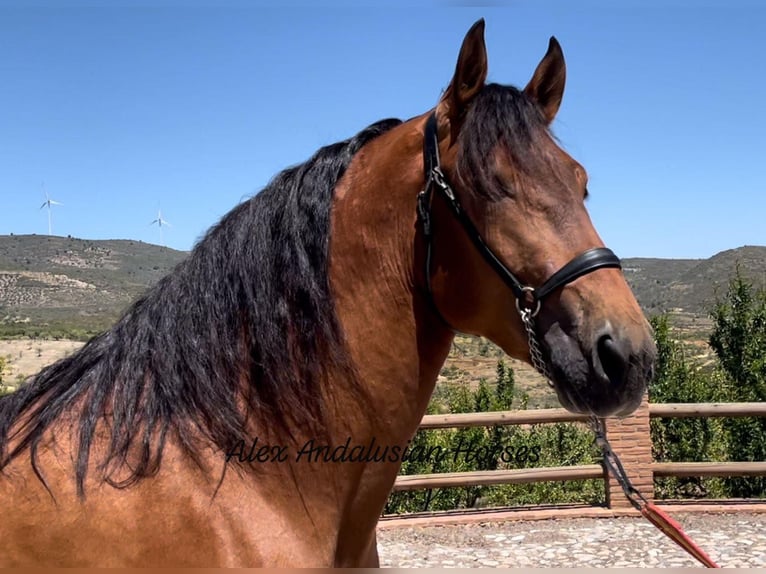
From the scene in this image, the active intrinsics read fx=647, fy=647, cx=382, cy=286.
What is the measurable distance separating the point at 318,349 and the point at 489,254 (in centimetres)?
60

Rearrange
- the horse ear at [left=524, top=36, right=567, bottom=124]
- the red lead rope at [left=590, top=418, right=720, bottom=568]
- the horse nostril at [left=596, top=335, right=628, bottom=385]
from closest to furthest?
the horse nostril at [left=596, top=335, right=628, bottom=385], the horse ear at [left=524, top=36, right=567, bottom=124], the red lead rope at [left=590, top=418, right=720, bottom=568]

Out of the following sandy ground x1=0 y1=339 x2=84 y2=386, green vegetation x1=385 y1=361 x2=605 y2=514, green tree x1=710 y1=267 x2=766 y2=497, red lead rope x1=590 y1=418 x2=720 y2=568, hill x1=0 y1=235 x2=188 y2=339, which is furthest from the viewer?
hill x1=0 y1=235 x2=188 y2=339

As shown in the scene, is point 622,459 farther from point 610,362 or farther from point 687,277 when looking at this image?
point 687,277

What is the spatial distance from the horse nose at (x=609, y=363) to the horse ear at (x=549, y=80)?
856 mm

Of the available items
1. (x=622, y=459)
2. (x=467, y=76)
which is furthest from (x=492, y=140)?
(x=622, y=459)

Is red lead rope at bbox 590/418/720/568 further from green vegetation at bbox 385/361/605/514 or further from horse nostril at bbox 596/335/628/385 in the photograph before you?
green vegetation at bbox 385/361/605/514

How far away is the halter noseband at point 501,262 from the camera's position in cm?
179

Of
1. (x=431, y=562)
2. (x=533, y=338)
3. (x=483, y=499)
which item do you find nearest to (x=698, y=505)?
(x=483, y=499)

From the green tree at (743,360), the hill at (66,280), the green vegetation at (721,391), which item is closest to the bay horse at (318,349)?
the green vegetation at (721,391)

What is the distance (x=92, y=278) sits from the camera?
77.5 metres

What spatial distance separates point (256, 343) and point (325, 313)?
0.24m

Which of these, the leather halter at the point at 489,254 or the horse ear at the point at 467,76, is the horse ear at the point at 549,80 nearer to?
the horse ear at the point at 467,76

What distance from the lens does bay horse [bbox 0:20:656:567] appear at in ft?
5.92

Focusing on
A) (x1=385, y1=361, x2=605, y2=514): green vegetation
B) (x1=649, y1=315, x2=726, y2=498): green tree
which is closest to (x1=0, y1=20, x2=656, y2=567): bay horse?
(x1=385, y1=361, x2=605, y2=514): green vegetation
